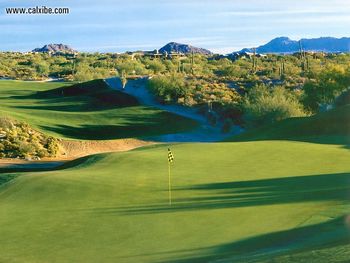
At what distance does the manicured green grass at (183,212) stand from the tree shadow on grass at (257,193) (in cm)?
3

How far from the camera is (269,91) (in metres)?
69.2

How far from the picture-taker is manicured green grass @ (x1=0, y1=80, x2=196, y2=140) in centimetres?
5919

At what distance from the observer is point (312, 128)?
142 feet

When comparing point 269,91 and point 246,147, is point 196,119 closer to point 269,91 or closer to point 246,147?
point 269,91

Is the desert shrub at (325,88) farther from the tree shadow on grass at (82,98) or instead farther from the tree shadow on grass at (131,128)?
the tree shadow on grass at (82,98)

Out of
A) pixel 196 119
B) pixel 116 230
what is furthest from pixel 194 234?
pixel 196 119

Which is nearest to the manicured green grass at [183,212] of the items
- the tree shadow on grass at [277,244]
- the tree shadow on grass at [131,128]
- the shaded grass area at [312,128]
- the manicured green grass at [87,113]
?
the tree shadow on grass at [277,244]

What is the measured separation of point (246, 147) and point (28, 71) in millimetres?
100188

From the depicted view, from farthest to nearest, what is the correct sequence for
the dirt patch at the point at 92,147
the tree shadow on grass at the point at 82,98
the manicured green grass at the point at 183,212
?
1. the tree shadow on grass at the point at 82,98
2. the dirt patch at the point at 92,147
3. the manicured green grass at the point at 183,212

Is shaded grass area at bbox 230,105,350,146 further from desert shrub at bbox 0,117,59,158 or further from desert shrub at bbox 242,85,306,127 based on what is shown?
desert shrub at bbox 0,117,59,158

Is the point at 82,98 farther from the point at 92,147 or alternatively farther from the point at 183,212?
the point at 183,212

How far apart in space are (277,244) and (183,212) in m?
4.05

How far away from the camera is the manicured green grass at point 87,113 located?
59.2 meters

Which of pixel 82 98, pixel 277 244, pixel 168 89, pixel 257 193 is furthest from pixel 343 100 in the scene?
pixel 277 244
